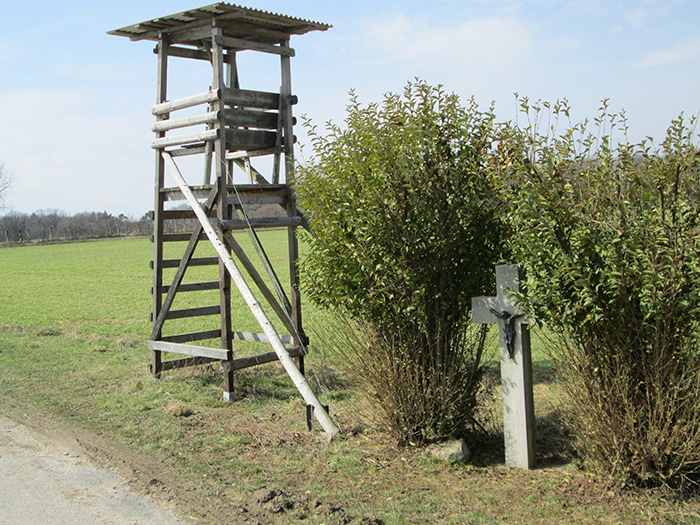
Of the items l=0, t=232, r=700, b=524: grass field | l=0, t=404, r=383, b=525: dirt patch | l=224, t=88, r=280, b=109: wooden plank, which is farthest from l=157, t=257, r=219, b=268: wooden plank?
l=0, t=404, r=383, b=525: dirt patch

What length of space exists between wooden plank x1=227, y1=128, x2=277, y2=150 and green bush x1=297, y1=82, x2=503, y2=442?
2870mm

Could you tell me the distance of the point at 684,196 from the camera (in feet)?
15.6

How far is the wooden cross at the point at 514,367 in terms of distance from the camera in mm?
5898

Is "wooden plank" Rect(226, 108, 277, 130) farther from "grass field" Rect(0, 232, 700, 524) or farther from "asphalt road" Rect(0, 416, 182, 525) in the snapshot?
"asphalt road" Rect(0, 416, 182, 525)

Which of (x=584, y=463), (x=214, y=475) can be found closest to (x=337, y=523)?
(x=214, y=475)

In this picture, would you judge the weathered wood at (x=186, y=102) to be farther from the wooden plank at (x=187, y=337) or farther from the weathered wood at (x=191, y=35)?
the wooden plank at (x=187, y=337)

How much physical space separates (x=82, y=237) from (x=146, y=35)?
84.1m

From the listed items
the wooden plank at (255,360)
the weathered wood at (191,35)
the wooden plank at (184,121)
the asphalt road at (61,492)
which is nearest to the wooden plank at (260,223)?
the wooden plank at (184,121)

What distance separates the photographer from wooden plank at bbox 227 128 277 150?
365 inches

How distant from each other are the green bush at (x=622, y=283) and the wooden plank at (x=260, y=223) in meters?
4.48

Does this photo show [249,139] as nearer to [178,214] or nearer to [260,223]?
[260,223]

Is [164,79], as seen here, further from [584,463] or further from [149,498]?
[584,463]

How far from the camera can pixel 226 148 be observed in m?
9.26

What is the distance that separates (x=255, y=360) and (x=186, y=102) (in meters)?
3.94
